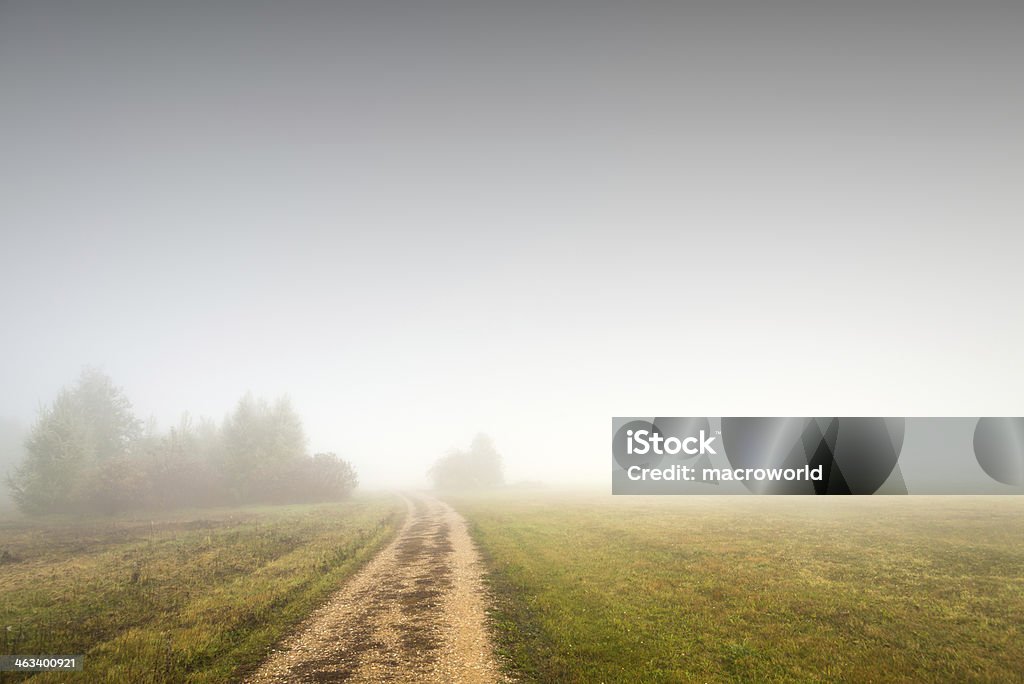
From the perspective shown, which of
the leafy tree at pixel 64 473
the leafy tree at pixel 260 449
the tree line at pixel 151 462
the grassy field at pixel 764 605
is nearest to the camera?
the grassy field at pixel 764 605

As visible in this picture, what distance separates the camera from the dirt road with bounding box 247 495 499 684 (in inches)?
465

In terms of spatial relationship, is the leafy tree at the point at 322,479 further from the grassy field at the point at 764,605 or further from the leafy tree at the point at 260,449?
the grassy field at the point at 764,605

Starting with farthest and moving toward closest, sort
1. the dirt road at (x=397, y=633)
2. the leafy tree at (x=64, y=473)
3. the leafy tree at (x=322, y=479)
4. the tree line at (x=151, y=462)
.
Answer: the leafy tree at (x=322, y=479) < the tree line at (x=151, y=462) < the leafy tree at (x=64, y=473) < the dirt road at (x=397, y=633)

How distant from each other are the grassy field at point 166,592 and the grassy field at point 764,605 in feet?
29.9

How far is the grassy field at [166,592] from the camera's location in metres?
13.3

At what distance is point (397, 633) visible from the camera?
47.6 ft

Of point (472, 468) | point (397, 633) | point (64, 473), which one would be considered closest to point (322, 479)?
point (64, 473)

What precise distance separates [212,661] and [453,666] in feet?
25.2

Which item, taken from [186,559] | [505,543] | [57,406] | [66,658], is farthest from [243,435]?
[66,658]

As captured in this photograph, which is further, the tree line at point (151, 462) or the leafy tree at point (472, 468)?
the leafy tree at point (472, 468)

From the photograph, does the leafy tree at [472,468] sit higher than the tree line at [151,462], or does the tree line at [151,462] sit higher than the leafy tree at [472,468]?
the tree line at [151,462]

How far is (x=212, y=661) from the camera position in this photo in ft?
42.4

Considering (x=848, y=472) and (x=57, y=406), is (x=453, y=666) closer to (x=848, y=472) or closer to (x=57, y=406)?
(x=848, y=472)

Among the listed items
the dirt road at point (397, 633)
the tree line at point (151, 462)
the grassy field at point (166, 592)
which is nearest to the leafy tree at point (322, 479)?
the tree line at point (151, 462)
